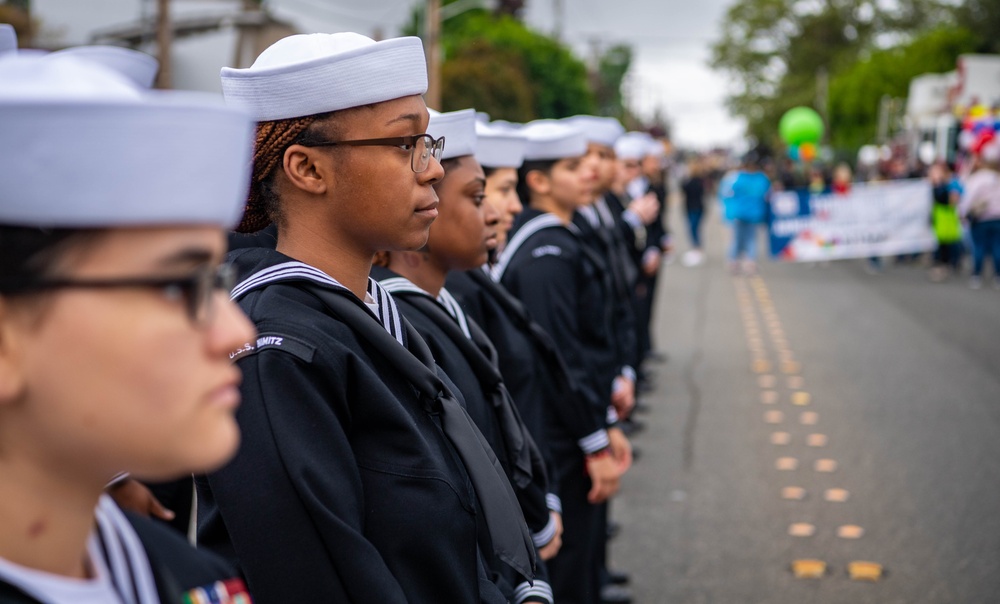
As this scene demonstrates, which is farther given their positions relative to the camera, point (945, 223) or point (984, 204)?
point (945, 223)

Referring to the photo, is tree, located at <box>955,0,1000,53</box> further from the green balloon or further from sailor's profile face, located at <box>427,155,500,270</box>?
sailor's profile face, located at <box>427,155,500,270</box>

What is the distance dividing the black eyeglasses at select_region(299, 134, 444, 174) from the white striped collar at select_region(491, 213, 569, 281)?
2122 millimetres

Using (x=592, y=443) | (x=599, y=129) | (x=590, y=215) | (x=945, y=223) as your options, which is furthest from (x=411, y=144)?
(x=945, y=223)

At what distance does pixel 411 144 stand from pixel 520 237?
2.31 m

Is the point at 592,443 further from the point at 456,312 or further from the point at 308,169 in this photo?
the point at 308,169

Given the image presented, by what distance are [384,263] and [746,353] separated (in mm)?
8694

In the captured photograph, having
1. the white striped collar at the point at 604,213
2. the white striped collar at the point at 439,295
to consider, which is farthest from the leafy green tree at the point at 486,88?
the white striped collar at the point at 439,295

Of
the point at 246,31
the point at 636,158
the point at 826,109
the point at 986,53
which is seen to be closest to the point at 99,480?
the point at 636,158

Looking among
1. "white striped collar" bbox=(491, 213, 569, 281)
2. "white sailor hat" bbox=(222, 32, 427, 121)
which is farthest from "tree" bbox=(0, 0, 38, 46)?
"white sailor hat" bbox=(222, 32, 427, 121)

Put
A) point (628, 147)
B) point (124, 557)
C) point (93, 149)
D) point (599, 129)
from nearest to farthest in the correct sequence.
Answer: point (93, 149) → point (124, 557) → point (599, 129) → point (628, 147)

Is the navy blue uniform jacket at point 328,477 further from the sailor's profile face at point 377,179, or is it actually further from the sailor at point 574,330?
the sailor at point 574,330

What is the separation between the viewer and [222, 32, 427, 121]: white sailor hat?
2143 millimetres

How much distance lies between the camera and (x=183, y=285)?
1.17 metres

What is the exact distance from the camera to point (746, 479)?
268 inches
